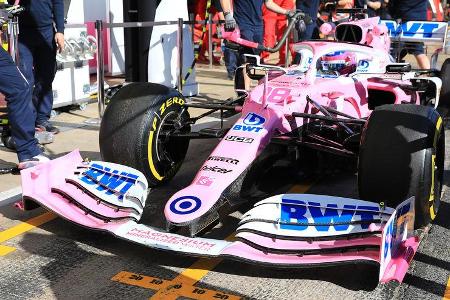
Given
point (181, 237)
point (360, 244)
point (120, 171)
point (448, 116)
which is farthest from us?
point (448, 116)

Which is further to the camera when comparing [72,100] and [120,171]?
[72,100]

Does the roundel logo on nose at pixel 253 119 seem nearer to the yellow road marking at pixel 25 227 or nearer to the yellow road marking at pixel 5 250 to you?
the yellow road marking at pixel 25 227

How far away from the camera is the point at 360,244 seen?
3.17 metres

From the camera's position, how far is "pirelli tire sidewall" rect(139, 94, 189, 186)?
176 inches

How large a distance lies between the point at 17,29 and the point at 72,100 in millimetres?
2189

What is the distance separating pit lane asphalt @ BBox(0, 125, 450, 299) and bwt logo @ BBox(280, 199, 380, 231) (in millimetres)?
325

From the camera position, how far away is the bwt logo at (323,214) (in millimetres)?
3262

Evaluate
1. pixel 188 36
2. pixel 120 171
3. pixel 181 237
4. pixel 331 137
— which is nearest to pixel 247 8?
pixel 188 36

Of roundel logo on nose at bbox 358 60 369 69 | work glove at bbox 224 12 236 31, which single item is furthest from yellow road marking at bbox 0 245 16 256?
work glove at bbox 224 12 236 31

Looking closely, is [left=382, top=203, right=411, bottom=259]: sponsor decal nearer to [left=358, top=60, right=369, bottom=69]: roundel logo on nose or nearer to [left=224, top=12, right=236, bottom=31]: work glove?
[left=358, top=60, right=369, bottom=69]: roundel logo on nose

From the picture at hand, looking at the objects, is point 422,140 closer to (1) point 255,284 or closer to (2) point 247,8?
(1) point 255,284

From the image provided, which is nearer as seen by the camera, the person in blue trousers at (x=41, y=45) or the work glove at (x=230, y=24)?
the person in blue trousers at (x=41, y=45)

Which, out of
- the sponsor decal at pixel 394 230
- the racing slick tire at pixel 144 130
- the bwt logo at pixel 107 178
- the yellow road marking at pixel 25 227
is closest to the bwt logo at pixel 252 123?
the racing slick tire at pixel 144 130

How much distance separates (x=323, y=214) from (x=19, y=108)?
113 inches
